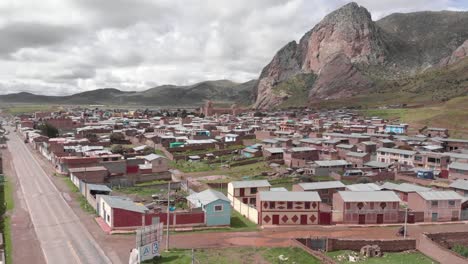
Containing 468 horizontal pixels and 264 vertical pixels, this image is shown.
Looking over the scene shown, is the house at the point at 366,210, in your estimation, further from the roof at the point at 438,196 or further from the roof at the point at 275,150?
the roof at the point at 275,150

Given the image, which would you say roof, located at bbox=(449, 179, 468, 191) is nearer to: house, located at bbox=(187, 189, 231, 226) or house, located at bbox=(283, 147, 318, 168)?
house, located at bbox=(283, 147, 318, 168)

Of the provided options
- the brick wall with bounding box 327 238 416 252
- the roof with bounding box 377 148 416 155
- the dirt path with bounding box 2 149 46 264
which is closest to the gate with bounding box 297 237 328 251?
the brick wall with bounding box 327 238 416 252

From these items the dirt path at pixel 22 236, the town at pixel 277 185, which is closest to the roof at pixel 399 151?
the town at pixel 277 185

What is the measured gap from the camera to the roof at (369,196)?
37219mm

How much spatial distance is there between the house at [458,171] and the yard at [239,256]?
114 feet

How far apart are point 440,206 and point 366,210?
24.2 feet

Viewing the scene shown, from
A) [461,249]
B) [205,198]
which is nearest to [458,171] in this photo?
[461,249]

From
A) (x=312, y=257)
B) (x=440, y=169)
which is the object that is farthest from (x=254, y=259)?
(x=440, y=169)

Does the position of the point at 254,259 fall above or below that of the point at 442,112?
below

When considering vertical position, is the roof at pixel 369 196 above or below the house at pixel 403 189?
above

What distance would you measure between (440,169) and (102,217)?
1844 inches

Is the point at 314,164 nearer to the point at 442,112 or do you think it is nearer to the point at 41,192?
the point at 41,192

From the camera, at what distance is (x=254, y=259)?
27.2 meters

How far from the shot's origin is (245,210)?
3969cm
